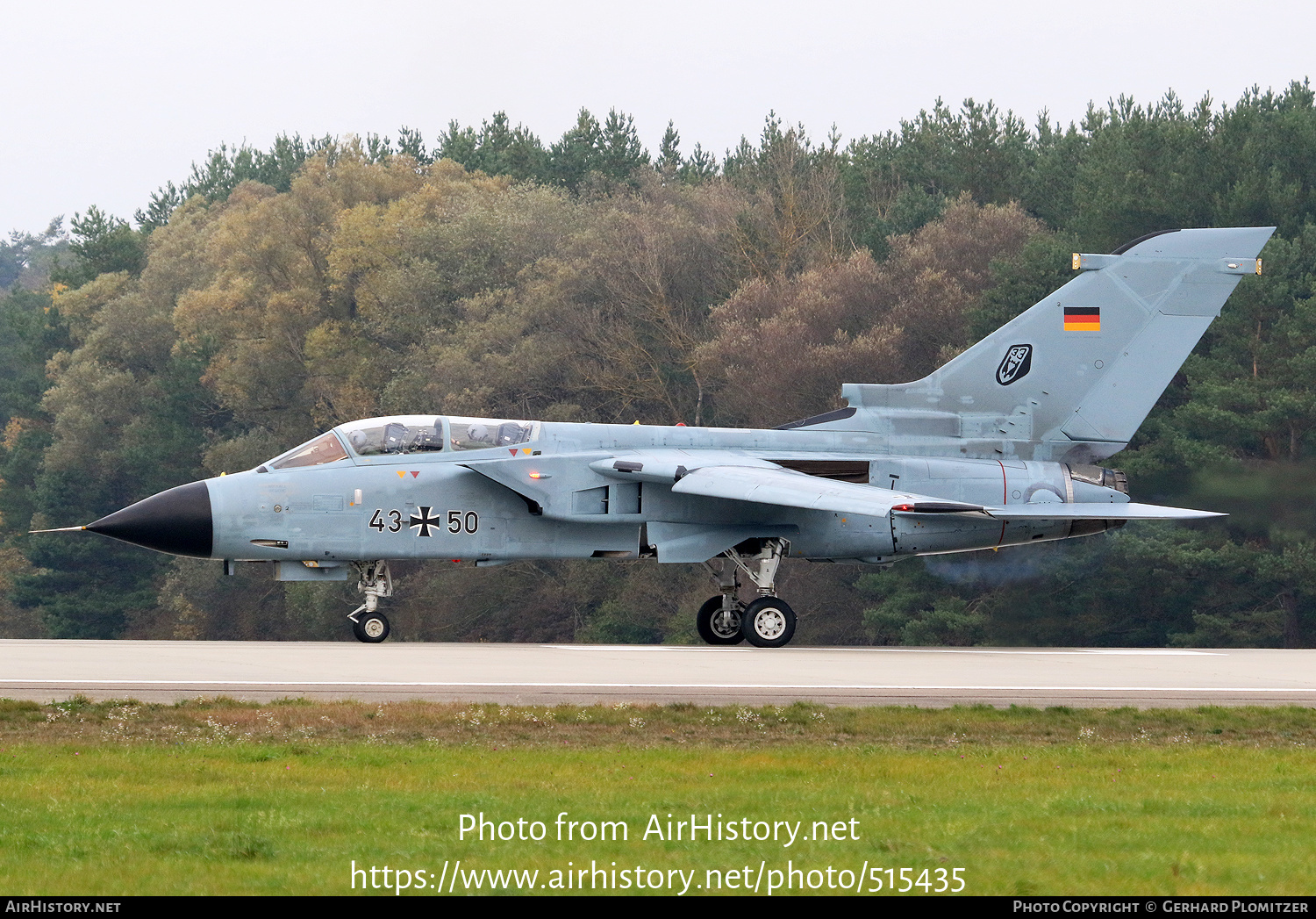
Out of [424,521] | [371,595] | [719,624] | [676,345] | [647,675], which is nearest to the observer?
[647,675]

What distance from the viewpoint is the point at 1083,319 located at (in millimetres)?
20438

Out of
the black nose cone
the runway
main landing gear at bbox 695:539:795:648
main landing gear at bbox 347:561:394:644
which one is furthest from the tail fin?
the black nose cone

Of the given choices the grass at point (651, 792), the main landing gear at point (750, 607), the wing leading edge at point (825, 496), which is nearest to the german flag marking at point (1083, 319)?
the wing leading edge at point (825, 496)

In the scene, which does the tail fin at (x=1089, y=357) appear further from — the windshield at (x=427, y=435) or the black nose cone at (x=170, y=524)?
the black nose cone at (x=170, y=524)

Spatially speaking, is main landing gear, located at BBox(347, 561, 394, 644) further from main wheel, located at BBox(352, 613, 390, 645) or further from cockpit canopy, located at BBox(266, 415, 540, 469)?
cockpit canopy, located at BBox(266, 415, 540, 469)

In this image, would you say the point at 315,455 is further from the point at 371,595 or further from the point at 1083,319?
the point at 1083,319

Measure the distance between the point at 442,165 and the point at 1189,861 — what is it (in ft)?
197

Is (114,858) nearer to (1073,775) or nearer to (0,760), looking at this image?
(0,760)

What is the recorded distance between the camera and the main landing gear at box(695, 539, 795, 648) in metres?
18.5

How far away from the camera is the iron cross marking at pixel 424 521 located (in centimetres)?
1845

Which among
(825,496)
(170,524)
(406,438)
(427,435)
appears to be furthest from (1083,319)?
(170,524)

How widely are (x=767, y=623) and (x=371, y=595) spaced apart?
4981 millimetres

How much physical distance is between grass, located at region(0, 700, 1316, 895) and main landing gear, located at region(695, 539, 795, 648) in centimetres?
754

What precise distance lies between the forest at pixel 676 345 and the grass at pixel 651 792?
61.0 ft
